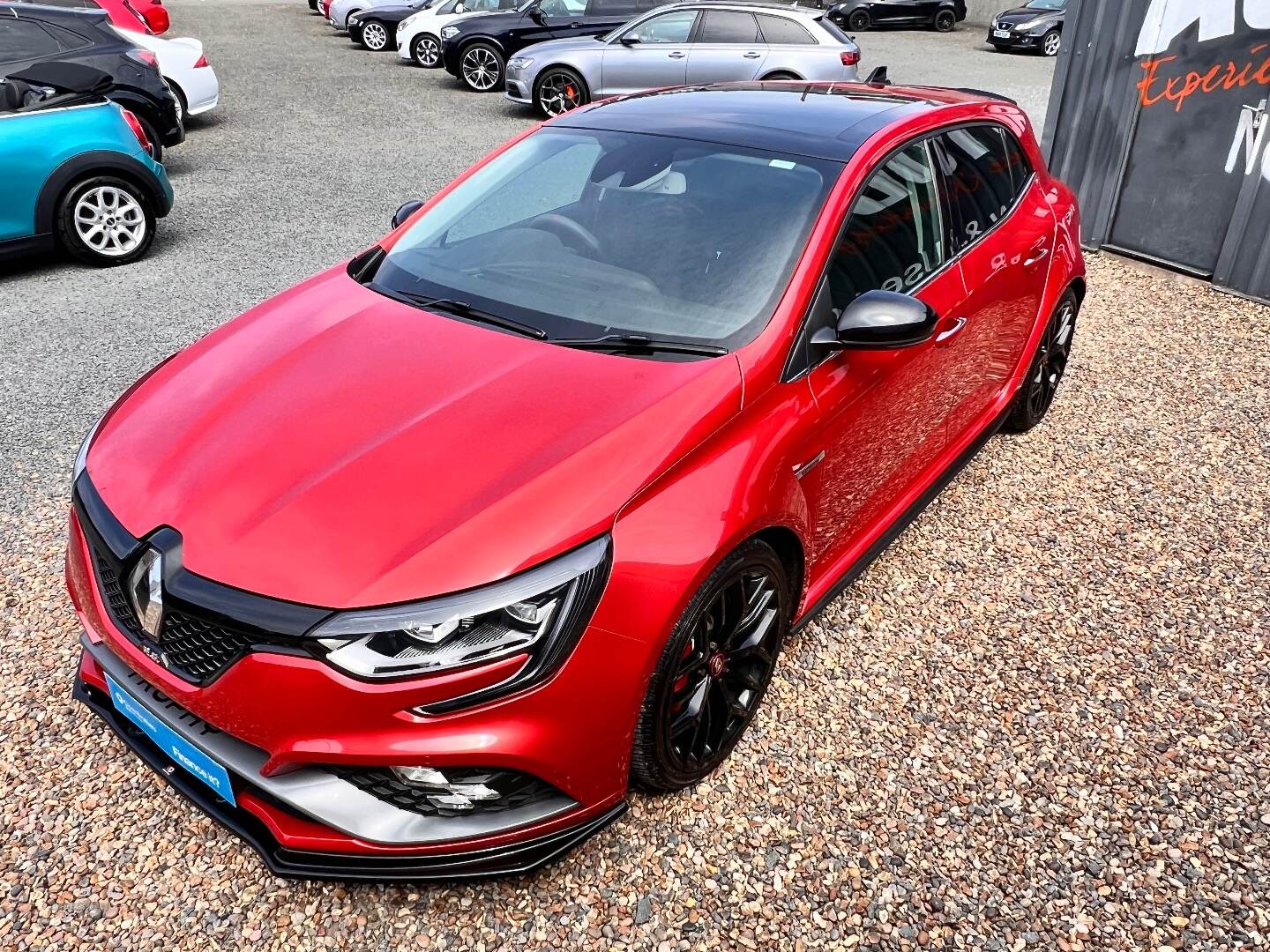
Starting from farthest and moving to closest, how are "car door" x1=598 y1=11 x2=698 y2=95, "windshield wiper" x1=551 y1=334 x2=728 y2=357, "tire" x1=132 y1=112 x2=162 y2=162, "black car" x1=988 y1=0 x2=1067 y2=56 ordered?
"black car" x1=988 y1=0 x2=1067 y2=56, "car door" x1=598 y1=11 x2=698 y2=95, "tire" x1=132 y1=112 x2=162 y2=162, "windshield wiper" x1=551 y1=334 x2=728 y2=357

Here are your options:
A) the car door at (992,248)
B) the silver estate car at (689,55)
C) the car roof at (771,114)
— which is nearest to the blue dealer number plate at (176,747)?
the car roof at (771,114)

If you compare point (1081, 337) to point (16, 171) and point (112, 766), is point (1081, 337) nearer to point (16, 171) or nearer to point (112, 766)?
point (112, 766)

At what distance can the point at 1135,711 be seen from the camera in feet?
10.4

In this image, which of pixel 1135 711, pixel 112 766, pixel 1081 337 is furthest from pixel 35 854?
pixel 1081 337

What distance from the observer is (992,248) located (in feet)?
12.6

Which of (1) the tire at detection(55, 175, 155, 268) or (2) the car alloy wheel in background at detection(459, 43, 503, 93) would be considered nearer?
(1) the tire at detection(55, 175, 155, 268)

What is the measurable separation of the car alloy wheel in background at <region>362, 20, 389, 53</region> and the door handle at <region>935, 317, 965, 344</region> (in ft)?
58.1

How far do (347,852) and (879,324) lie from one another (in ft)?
6.51

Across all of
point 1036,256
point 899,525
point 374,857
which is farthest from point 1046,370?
point 374,857

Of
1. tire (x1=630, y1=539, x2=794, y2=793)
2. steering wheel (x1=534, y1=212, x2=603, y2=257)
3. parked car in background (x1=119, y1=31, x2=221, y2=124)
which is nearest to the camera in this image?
tire (x1=630, y1=539, x2=794, y2=793)

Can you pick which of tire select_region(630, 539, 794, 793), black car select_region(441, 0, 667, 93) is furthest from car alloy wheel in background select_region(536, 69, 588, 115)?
tire select_region(630, 539, 794, 793)

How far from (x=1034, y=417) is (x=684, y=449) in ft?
10.7

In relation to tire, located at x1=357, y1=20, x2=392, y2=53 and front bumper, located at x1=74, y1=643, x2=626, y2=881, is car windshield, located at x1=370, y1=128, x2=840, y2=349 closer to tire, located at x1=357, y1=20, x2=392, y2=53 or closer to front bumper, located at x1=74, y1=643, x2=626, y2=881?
front bumper, located at x1=74, y1=643, x2=626, y2=881

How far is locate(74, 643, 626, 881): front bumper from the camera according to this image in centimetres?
219
